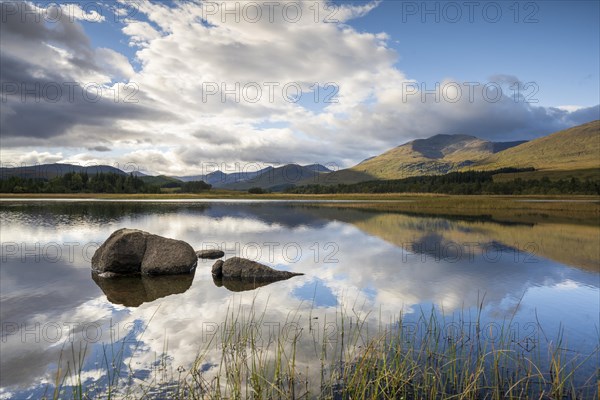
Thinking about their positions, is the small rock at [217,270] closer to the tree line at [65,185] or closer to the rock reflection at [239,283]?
the rock reflection at [239,283]

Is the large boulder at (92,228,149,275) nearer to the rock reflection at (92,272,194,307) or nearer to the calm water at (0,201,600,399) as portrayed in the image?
the rock reflection at (92,272,194,307)

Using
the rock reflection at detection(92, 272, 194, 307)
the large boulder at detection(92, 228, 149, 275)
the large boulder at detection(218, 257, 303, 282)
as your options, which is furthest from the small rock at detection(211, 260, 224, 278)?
the large boulder at detection(92, 228, 149, 275)

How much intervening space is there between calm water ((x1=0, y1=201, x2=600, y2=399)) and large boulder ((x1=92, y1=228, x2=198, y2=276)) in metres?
1.31

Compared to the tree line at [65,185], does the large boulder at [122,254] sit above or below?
below

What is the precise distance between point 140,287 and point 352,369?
13.2 m

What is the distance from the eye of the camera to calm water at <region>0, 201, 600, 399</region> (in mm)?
10992

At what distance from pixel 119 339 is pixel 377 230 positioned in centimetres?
3890

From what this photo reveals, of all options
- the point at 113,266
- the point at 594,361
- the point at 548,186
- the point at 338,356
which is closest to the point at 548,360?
the point at 594,361

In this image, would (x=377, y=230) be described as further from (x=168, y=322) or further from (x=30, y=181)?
(x=30, y=181)

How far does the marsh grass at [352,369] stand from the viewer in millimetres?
8273

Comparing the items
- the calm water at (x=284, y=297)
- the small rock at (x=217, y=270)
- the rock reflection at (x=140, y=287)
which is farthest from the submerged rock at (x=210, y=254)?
the small rock at (x=217, y=270)

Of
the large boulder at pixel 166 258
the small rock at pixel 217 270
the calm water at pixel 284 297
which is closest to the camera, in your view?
the calm water at pixel 284 297

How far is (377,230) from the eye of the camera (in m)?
47.0

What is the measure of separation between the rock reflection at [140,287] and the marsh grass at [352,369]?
5.65 metres
